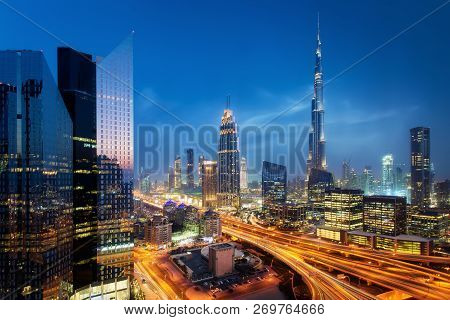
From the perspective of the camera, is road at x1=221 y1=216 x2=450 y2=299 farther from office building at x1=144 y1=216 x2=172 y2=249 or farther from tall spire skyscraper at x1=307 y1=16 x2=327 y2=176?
tall spire skyscraper at x1=307 y1=16 x2=327 y2=176

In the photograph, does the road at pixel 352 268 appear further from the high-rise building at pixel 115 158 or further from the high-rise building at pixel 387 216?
the high-rise building at pixel 387 216

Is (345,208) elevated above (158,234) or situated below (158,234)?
above

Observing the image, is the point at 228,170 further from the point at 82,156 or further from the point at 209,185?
the point at 82,156

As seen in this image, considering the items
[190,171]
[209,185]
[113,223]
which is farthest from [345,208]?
[113,223]

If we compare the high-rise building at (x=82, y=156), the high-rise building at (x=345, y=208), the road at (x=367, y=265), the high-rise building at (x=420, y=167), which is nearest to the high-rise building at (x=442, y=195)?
the high-rise building at (x=420, y=167)

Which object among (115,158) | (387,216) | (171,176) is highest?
(115,158)

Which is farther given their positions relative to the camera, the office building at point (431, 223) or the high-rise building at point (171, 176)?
the office building at point (431, 223)

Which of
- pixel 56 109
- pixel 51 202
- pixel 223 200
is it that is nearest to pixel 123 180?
pixel 51 202
